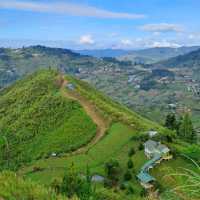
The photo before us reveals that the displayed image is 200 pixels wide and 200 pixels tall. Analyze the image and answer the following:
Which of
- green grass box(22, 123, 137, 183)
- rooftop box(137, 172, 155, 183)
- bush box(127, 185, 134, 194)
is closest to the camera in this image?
bush box(127, 185, 134, 194)

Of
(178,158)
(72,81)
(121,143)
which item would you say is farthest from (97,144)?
(72,81)

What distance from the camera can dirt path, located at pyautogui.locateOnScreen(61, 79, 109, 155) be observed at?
241 ft

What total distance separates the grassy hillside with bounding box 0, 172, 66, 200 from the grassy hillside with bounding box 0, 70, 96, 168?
157 ft

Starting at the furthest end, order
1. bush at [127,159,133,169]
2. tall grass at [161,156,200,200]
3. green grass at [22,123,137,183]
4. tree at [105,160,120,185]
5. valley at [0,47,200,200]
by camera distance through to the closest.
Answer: green grass at [22,123,137,183]
valley at [0,47,200,200]
bush at [127,159,133,169]
tree at [105,160,120,185]
tall grass at [161,156,200,200]

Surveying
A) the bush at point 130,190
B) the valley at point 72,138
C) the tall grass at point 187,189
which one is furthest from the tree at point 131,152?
the tall grass at point 187,189

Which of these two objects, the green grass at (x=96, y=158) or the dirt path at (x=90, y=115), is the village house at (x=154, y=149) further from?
the dirt path at (x=90, y=115)

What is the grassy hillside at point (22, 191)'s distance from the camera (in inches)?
719

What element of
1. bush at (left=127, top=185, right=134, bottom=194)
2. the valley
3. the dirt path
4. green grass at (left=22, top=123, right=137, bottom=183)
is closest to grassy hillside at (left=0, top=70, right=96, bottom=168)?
the valley

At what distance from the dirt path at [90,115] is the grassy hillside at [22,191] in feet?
170

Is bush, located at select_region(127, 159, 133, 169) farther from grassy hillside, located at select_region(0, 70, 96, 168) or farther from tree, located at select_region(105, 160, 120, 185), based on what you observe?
grassy hillside, located at select_region(0, 70, 96, 168)

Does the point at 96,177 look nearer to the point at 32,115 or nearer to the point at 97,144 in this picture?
the point at 97,144

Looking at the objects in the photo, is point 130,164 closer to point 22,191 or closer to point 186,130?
point 186,130

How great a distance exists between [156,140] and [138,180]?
11.9 metres

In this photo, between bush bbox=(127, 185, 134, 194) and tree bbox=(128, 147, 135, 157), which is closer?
bush bbox=(127, 185, 134, 194)
